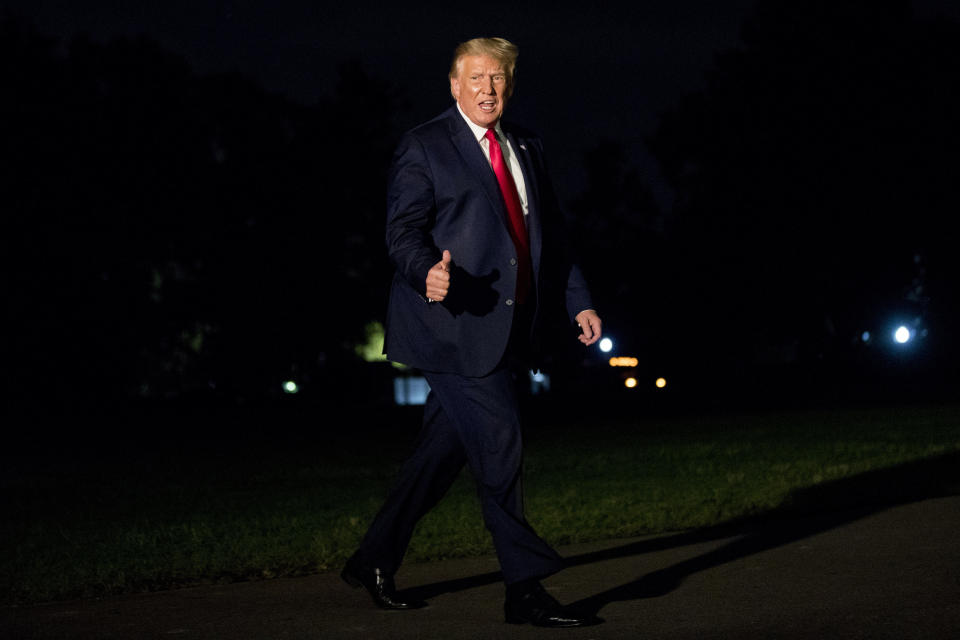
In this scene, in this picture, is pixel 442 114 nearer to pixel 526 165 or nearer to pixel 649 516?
pixel 526 165

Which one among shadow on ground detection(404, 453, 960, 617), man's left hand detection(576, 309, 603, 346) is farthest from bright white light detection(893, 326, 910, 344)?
man's left hand detection(576, 309, 603, 346)

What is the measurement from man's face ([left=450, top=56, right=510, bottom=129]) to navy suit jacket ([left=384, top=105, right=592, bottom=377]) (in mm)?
78

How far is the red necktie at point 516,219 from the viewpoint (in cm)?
538

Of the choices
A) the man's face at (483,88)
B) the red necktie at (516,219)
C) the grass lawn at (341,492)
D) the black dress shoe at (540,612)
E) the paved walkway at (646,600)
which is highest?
the man's face at (483,88)

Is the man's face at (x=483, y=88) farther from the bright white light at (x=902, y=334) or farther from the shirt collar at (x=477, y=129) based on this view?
the bright white light at (x=902, y=334)

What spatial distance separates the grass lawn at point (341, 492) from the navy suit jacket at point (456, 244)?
2016 mm

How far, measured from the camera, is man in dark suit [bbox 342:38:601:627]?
5227mm

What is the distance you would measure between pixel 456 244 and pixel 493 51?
0.71m

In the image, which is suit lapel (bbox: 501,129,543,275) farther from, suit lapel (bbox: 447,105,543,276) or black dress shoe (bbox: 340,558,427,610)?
black dress shoe (bbox: 340,558,427,610)

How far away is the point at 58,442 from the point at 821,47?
114 ft

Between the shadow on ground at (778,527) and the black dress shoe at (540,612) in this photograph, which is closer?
the black dress shoe at (540,612)

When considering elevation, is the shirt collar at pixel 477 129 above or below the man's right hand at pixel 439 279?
above

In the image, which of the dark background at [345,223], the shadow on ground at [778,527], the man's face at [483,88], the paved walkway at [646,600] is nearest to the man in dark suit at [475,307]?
the man's face at [483,88]

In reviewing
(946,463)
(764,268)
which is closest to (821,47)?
(764,268)
